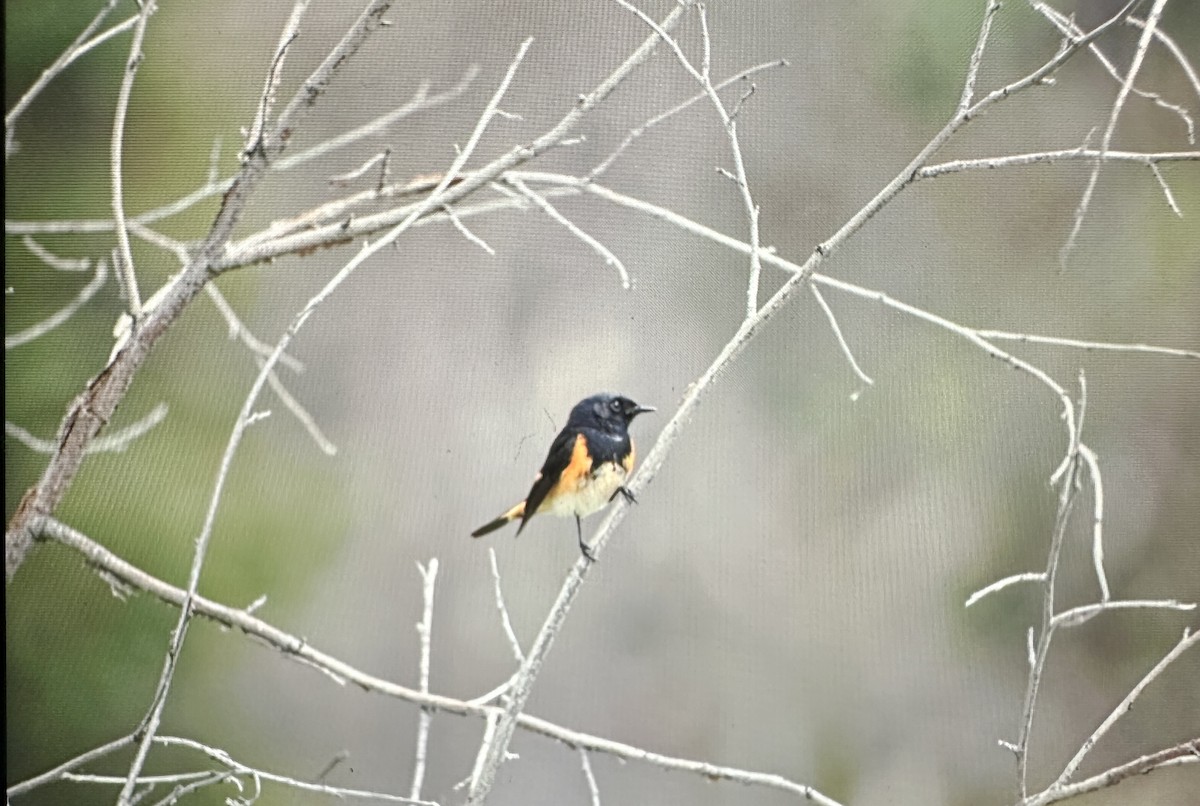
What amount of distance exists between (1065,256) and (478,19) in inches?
35.4

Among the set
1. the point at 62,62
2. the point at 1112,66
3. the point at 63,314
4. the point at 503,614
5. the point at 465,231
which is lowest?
the point at 503,614

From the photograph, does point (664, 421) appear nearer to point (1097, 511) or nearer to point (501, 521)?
point (501, 521)

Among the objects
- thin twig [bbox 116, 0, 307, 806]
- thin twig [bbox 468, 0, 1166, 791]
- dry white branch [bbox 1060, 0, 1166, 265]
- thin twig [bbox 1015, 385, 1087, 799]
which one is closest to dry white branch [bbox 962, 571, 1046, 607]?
thin twig [bbox 1015, 385, 1087, 799]

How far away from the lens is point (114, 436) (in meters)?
1.51

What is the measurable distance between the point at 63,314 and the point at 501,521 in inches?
28.0

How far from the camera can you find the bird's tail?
4.71 ft

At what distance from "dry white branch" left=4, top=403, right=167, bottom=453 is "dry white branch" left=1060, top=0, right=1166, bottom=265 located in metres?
1.28

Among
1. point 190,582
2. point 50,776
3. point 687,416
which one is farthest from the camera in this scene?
point 50,776

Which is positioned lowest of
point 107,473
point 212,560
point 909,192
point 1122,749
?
point 1122,749

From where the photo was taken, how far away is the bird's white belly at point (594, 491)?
4.55 ft

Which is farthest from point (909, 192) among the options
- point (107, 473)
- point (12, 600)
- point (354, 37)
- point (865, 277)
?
point (12, 600)

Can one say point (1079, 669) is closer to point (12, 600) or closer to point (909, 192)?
point (909, 192)

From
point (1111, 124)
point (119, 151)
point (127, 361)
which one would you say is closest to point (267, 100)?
point (119, 151)

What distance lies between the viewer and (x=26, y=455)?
1488mm
